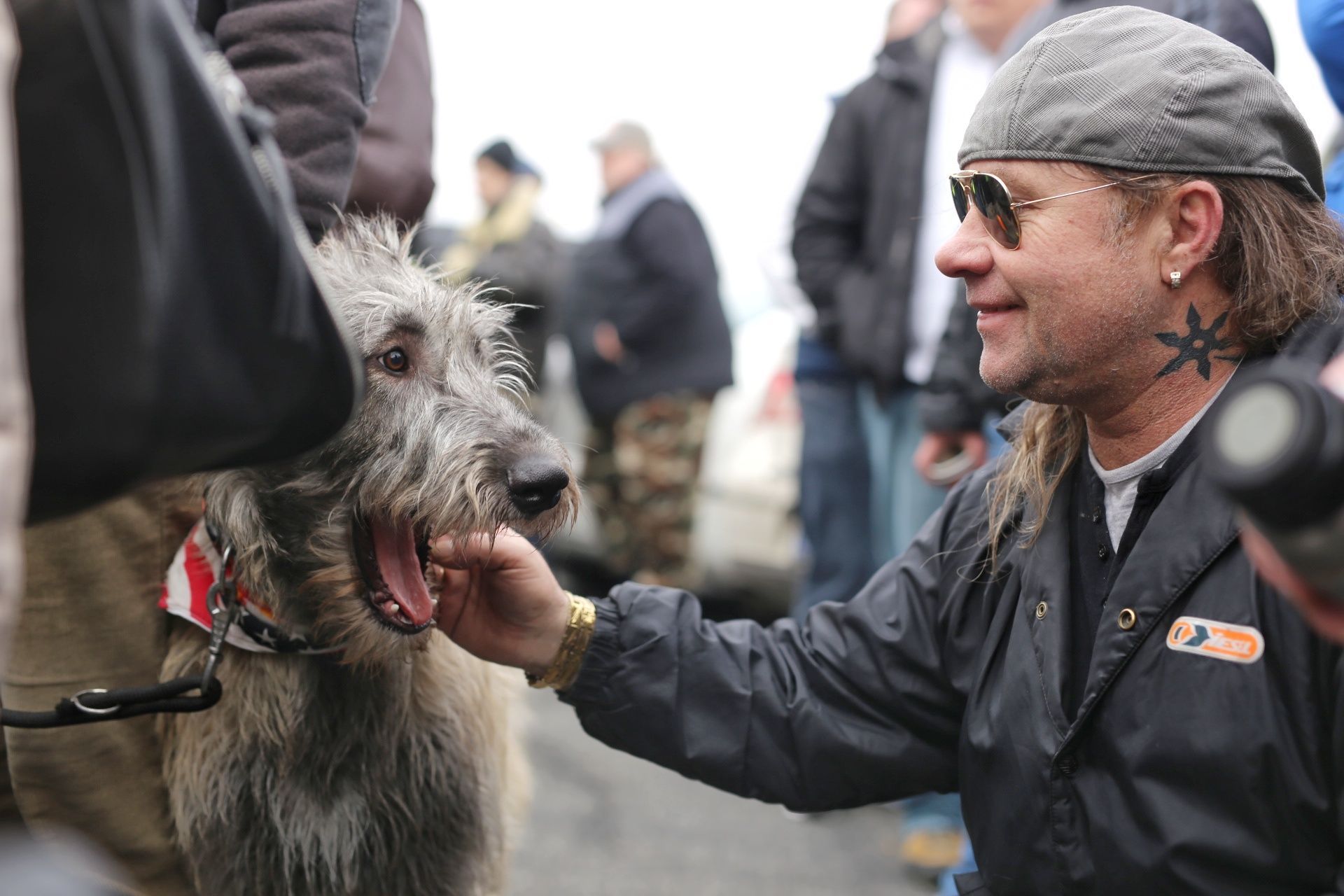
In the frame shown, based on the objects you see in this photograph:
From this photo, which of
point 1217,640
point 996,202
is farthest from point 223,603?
point 1217,640

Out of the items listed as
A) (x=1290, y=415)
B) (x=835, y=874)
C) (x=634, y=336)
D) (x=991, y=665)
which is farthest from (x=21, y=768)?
(x=634, y=336)

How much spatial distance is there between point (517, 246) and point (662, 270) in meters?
1.38

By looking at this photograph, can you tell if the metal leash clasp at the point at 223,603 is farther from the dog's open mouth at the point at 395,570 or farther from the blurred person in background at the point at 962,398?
the blurred person in background at the point at 962,398

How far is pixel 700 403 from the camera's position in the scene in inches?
287

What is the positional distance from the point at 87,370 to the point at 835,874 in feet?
12.7

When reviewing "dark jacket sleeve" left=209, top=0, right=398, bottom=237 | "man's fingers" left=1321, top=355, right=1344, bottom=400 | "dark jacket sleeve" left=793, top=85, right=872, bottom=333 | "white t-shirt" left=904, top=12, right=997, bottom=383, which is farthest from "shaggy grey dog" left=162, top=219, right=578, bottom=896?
"dark jacket sleeve" left=793, top=85, right=872, bottom=333

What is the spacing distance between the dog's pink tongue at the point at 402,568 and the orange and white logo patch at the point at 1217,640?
130 cm

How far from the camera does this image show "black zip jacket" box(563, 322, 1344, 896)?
1.90 meters

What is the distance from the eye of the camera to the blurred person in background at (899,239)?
4496 mm

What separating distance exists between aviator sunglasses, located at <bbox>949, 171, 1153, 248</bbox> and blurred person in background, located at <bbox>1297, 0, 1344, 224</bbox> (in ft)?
3.84

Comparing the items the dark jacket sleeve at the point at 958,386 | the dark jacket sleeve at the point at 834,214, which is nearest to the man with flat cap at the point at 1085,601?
the dark jacket sleeve at the point at 958,386

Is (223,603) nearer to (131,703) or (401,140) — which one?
(131,703)

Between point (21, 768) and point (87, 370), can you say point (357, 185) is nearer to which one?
point (21, 768)

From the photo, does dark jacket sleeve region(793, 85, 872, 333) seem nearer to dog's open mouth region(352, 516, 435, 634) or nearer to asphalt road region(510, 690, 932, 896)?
asphalt road region(510, 690, 932, 896)
